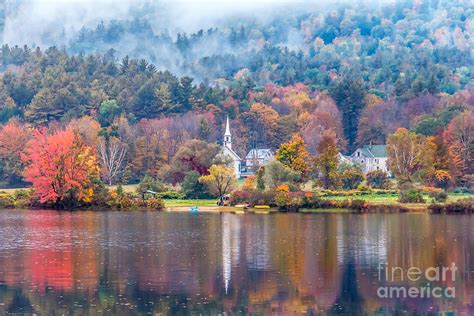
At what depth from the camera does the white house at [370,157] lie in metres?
124

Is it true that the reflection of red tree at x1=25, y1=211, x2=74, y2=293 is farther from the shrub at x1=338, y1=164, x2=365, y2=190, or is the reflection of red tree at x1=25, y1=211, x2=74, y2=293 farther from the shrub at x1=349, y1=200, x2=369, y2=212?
the shrub at x1=338, y1=164, x2=365, y2=190

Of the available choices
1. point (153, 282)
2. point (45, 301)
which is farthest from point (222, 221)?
point (45, 301)

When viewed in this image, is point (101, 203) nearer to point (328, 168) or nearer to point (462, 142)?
point (328, 168)

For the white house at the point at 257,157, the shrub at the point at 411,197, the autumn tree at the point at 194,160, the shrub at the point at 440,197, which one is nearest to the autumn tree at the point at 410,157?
the shrub at the point at 440,197

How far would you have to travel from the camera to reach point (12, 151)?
107 metres

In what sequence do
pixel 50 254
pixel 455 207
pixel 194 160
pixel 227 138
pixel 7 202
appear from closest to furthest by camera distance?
1. pixel 50 254
2. pixel 455 207
3. pixel 7 202
4. pixel 194 160
5. pixel 227 138

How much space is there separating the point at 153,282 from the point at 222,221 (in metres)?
27.7

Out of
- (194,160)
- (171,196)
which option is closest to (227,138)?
(194,160)

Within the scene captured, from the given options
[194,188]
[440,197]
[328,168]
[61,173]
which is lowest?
[440,197]

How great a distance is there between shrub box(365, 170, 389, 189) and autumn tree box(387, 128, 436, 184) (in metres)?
1.09

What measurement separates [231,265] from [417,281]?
8106mm

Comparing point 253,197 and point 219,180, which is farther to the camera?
point 219,180

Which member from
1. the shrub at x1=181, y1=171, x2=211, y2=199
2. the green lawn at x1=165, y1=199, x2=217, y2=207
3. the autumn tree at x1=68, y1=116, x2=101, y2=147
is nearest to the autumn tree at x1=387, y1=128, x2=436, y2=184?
the shrub at x1=181, y1=171, x2=211, y2=199

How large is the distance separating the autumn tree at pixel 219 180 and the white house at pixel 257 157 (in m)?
37.3
